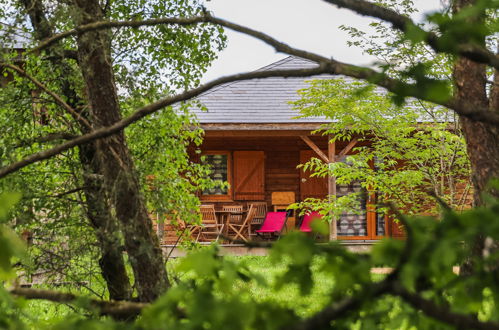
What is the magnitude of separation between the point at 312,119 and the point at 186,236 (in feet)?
30.6

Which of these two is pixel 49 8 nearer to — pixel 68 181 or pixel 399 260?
pixel 68 181

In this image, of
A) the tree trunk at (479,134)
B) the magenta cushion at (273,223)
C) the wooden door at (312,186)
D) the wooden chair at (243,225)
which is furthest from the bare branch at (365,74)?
the wooden door at (312,186)

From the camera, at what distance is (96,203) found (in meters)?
4.28

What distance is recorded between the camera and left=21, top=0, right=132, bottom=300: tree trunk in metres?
4.07

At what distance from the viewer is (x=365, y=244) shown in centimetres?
1390

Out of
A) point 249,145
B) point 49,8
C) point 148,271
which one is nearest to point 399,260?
point 148,271

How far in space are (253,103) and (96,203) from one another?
12358mm

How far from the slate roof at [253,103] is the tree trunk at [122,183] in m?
11.1

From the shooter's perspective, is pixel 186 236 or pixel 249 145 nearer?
pixel 186 236

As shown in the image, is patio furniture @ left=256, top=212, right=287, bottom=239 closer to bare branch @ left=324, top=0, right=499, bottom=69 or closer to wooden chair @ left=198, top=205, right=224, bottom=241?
wooden chair @ left=198, top=205, right=224, bottom=241

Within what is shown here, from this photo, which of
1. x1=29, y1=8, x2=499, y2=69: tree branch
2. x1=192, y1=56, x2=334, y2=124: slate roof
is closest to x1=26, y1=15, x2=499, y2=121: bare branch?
x1=29, y1=8, x2=499, y2=69: tree branch

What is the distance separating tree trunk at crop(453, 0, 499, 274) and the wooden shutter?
1277 cm

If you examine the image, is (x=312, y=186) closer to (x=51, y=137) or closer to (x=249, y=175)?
(x=249, y=175)

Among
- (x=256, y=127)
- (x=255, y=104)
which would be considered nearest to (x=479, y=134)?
(x=256, y=127)
